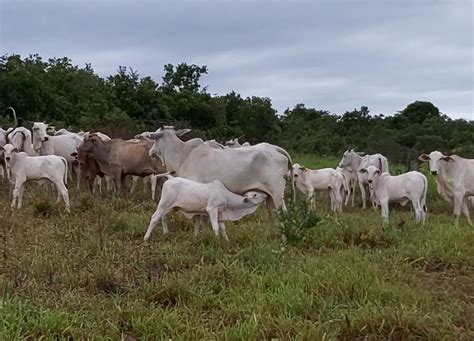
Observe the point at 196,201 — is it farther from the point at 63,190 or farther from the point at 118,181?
the point at 118,181

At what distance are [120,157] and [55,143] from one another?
2140 millimetres

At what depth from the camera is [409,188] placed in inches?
472

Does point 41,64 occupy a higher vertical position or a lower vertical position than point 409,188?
higher

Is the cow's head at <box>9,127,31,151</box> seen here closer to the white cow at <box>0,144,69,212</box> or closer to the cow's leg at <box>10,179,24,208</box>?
the white cow at <box>0,144,69,212</box>

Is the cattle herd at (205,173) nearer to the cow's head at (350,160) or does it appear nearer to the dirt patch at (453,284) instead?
the cow's head at (350,160)

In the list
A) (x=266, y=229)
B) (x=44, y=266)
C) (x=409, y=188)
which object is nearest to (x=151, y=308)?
(x=44, y=266)

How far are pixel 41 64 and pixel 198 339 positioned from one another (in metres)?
30.0

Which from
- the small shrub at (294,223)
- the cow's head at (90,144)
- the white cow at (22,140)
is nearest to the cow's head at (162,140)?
the small shrub at (294,223)

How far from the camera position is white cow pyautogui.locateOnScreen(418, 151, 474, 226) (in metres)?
12.7

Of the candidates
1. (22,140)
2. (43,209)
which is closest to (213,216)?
(43,209)

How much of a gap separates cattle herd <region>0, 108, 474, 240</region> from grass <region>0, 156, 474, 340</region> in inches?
17.7

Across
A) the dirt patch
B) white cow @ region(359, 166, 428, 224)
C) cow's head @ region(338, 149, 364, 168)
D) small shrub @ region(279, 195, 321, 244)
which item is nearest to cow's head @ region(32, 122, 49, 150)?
white cow @ region(359, 166, 428, 224)

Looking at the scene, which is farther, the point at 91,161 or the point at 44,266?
the point at 91,161

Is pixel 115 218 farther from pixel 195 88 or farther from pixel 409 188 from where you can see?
pixel 195 88
